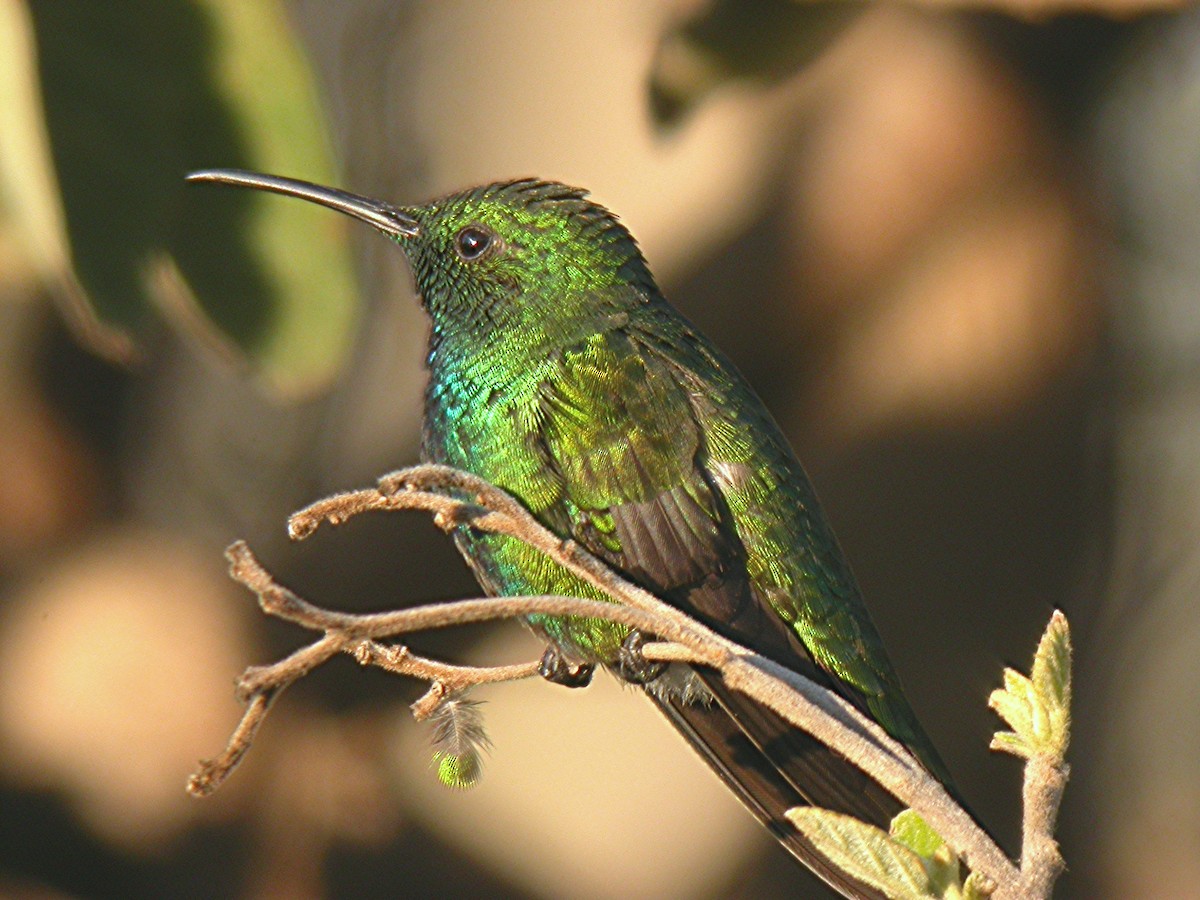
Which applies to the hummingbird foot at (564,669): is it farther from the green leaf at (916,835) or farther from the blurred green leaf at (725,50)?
the blurred green leaf at (725,50)

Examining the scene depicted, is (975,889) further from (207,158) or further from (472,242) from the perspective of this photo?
(207,158)

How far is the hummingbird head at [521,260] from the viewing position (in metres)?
2.08

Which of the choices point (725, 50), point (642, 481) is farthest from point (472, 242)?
point (725, 50)

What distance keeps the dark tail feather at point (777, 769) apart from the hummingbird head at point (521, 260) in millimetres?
597

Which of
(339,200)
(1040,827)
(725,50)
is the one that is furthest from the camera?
(725,50)

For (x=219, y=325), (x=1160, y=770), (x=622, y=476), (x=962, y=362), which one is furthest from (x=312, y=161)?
(x=1160, y=770)

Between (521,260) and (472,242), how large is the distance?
0.30 feet

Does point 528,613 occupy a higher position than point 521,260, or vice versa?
point 521,260

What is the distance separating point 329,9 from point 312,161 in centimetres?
155

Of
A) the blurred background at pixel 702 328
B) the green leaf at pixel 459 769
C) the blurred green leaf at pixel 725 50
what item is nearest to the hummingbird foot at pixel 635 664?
the green leaf at pixel 459 769

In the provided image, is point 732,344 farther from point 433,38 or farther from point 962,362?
point 433,38

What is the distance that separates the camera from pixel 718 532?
1.91 m

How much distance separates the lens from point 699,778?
4.06 metres

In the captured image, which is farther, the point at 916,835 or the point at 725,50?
the point at 725,50
